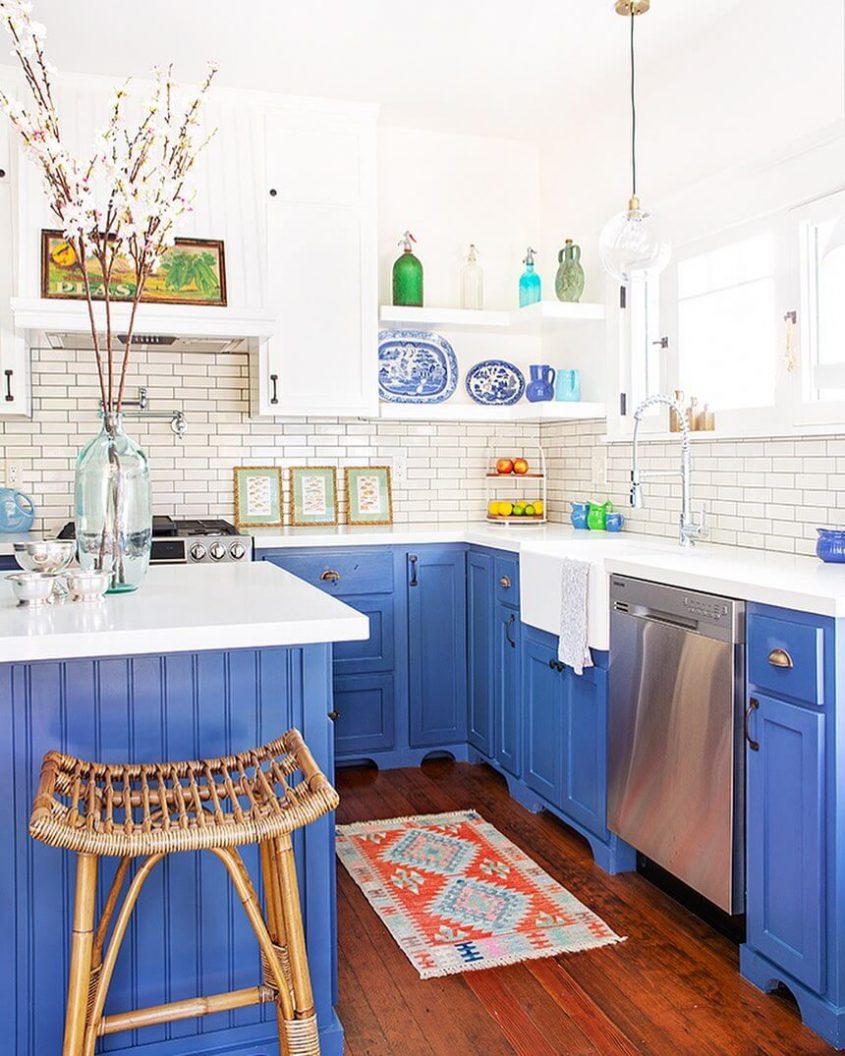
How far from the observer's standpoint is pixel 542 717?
342 centimetres

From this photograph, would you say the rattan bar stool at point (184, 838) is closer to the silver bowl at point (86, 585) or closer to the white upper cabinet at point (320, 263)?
the silver bowl at point (86, 585)

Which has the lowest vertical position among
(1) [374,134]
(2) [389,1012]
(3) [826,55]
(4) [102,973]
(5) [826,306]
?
(2) [389,1012]

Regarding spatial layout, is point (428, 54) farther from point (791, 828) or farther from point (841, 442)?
point (791, 828)

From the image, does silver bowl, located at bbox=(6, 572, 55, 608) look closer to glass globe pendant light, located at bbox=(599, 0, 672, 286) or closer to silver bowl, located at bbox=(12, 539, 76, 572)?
silver bowl, located at bbox=(12, 539, 76, 572)

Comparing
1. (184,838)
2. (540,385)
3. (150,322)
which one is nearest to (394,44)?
(150,322)

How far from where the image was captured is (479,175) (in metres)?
4.71

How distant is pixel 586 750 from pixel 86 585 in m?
1.71

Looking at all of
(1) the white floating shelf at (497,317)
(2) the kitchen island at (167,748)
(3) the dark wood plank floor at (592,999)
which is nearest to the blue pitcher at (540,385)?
(1) the white floating shelf at (497,317)

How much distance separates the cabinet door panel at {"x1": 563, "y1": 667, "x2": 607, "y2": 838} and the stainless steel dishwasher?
5 centimetres

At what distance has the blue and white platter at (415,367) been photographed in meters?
4.55

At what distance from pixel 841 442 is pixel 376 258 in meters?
2.20

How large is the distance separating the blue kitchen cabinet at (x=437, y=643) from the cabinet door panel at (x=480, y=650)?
43 millimetres

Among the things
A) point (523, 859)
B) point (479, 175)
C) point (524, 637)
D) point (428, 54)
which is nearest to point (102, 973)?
point (523, 859)

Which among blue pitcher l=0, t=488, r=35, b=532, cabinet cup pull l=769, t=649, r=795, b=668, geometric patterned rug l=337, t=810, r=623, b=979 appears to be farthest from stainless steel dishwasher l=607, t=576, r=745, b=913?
blue pitcher l=0, t=488, r=35, b=532
